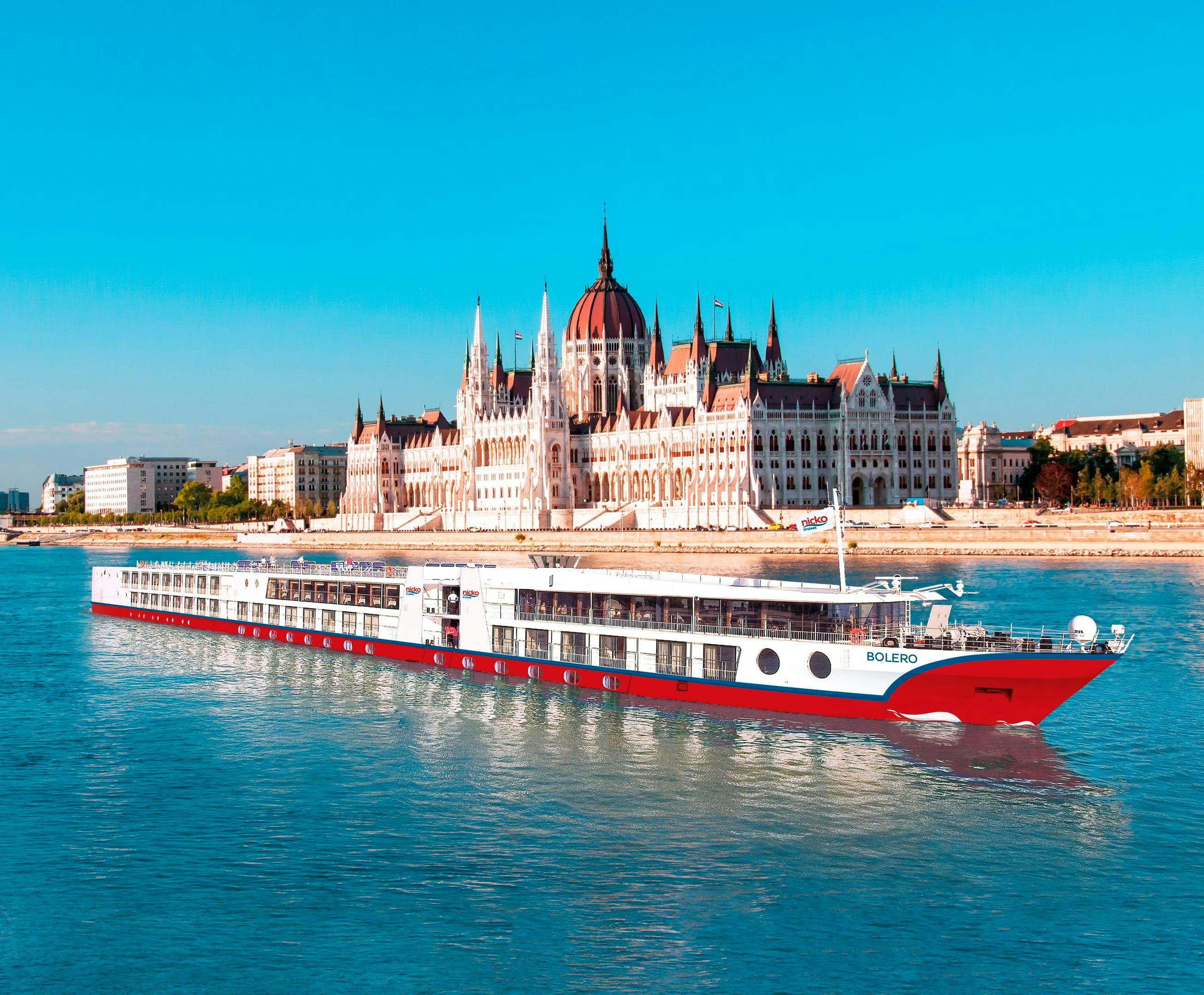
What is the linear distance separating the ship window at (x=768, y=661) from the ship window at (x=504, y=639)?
11.0 m

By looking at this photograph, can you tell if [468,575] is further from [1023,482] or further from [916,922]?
[1023,482]

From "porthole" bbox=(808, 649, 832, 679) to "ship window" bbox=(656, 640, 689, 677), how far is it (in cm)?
451

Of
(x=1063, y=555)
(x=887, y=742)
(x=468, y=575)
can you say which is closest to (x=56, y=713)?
(x=468, y=575)

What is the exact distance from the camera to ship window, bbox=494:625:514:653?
46.5 m

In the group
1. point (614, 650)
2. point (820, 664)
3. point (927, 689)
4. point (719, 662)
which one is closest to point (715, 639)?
point (719, 662)

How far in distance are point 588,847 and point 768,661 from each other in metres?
14.1

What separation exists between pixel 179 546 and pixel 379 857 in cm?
18235

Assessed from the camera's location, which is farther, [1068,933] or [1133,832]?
[1133,832]

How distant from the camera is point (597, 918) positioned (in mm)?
21516

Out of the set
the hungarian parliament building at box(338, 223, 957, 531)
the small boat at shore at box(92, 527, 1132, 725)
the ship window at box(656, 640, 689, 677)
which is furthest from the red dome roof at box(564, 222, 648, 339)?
the ship window at box(656, 640, 689, 677)

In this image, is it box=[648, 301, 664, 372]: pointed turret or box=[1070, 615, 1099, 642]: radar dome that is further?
box=[648, 301, 664, 372]: pointed turret

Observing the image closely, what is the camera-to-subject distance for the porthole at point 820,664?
122 ft

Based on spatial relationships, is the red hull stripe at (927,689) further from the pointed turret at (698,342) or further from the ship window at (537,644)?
the pointed turret at (698,342)

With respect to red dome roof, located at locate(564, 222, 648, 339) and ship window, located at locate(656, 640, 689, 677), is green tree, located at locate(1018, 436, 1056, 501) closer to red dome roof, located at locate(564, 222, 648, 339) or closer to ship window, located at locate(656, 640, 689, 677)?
red dome roof, located at locate(564, 222, 648, 339)
